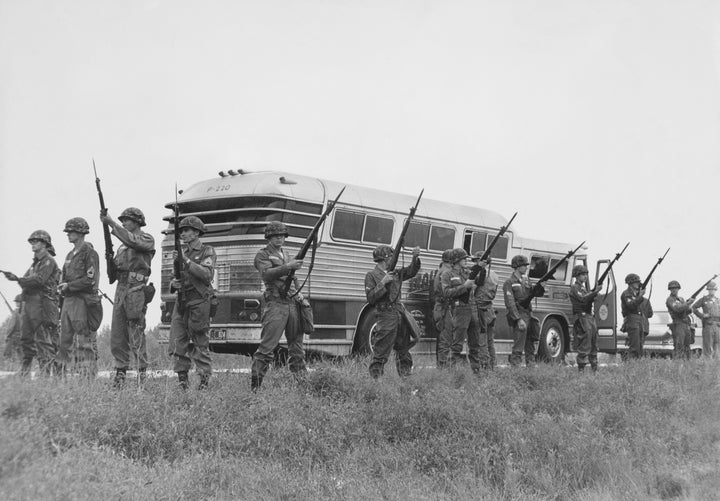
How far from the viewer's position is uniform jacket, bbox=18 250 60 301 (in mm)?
9531

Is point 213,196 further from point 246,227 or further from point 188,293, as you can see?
point 188,293

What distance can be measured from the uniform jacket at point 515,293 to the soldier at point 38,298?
271 inches

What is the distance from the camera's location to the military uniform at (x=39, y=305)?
9.55 meters

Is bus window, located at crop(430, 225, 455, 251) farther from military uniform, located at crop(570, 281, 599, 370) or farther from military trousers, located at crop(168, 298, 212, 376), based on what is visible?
military trousers, located at crop(168, 298, 212, 376)

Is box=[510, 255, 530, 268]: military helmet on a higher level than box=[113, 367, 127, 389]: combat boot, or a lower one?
higher

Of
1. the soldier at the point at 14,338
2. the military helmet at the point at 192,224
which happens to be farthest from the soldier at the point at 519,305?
the soldier at the point at 14,338

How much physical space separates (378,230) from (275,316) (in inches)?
172

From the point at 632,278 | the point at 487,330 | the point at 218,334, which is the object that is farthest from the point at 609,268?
the point at 218,334

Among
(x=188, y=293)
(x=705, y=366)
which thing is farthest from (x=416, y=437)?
(x=705, y=366)

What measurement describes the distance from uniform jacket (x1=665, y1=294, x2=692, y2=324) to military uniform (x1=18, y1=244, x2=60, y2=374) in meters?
12.4

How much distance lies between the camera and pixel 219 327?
1095 cm

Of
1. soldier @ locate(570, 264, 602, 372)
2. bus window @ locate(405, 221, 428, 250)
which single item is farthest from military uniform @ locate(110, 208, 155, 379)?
soldier @ locate(570, 264, 602, 372)

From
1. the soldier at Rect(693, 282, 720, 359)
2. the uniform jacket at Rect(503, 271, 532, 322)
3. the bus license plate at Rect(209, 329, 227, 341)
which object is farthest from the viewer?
the soldier at Rect(693, 282, 720, 359)

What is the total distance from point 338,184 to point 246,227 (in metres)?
1.87
